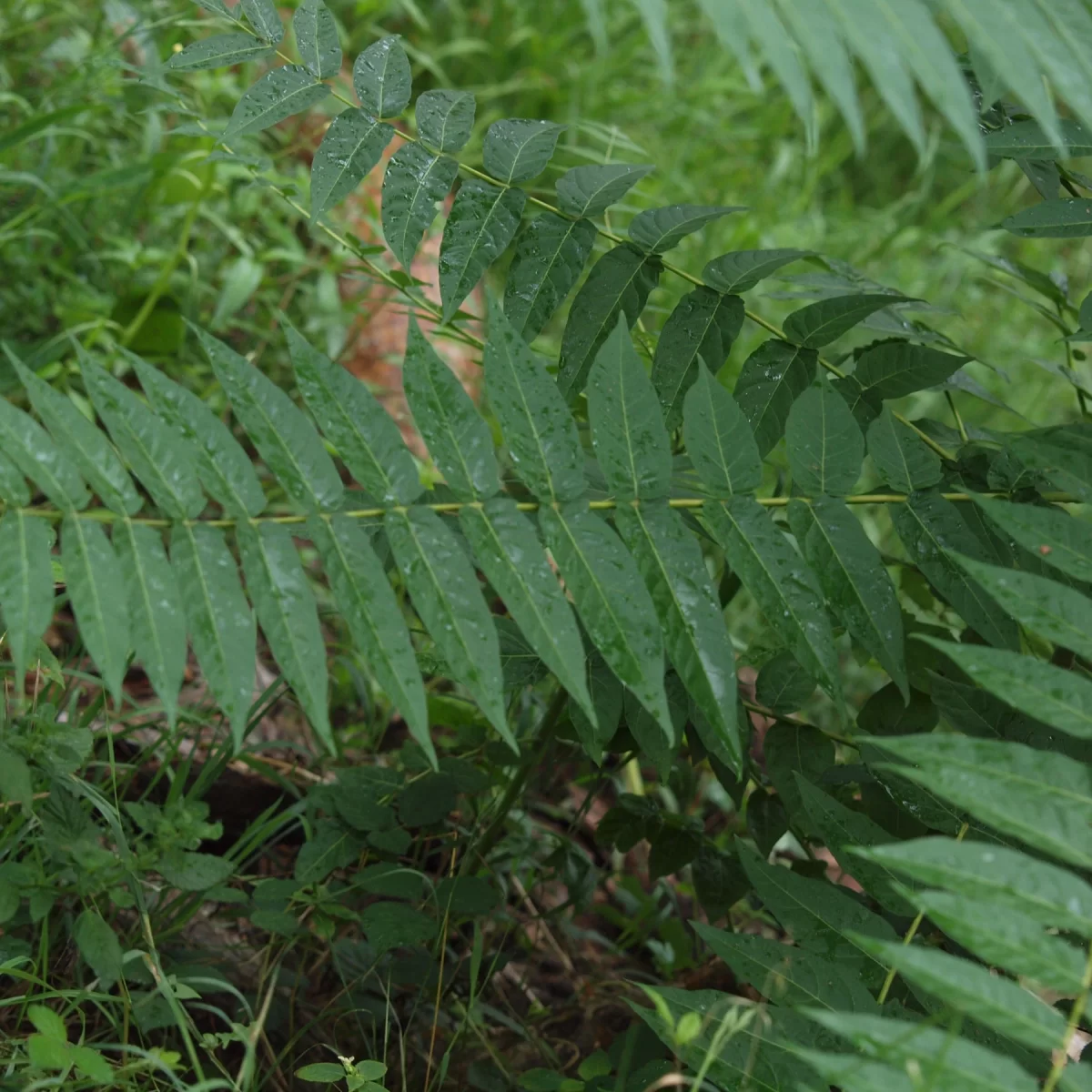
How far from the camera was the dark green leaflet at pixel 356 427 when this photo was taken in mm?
1188

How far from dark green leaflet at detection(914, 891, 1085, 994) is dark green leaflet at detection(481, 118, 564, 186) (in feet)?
3.24

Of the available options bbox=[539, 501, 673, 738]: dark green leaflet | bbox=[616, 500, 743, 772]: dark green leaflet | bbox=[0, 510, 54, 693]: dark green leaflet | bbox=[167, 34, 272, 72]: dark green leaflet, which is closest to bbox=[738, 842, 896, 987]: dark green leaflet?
bbox=[616, 500, 743, 772]: dark green leaflet

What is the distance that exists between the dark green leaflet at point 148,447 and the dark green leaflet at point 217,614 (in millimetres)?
25

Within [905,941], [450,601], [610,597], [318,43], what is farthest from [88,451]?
[905,941]

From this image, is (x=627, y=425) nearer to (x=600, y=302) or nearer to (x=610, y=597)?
(x=610, y=597)

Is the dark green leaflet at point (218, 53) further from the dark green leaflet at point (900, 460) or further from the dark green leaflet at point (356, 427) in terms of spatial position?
the dark green leaflet at point (900, 460)

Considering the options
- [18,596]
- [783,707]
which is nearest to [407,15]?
[783,707]

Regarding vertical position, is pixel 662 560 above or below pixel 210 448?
below

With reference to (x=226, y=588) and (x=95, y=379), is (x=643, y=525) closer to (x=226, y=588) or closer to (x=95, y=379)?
(x=226, y=588)

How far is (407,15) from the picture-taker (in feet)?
14.8

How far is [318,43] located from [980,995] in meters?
1.32

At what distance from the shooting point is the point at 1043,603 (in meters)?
1.04

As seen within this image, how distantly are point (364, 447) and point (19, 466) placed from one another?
1.05 feet

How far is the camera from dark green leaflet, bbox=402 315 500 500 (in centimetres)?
120
